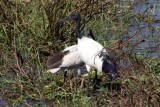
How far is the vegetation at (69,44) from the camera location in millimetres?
6852

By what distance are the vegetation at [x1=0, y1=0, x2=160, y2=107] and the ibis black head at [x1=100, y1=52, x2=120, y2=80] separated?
0.10 meters

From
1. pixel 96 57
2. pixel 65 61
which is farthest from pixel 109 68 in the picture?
pixel 65 61

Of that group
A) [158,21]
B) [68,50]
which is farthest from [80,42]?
[158,21]

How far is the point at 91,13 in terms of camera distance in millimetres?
9688

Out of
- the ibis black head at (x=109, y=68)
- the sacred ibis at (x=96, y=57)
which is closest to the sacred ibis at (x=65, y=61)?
the sacred ibis at (x=96, y=57)

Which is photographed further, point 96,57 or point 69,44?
point 69,44

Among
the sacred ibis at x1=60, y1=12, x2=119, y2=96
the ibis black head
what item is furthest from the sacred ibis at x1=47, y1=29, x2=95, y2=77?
the ibis black head

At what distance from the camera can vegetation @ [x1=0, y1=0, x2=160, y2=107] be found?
6852mm

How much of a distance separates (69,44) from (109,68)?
2067mm

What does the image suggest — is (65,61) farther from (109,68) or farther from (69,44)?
(69,44)

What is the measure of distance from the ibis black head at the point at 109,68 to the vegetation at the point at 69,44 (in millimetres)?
99

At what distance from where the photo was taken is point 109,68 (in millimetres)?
7176

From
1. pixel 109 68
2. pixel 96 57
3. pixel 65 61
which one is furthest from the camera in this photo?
pixel 65 61

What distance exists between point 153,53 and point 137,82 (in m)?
3.34
